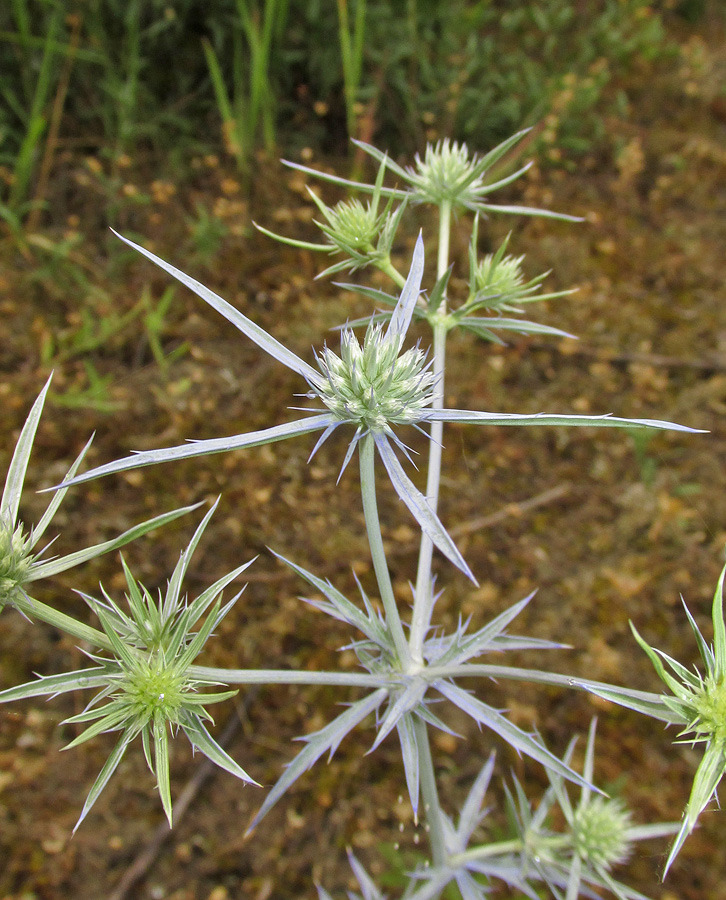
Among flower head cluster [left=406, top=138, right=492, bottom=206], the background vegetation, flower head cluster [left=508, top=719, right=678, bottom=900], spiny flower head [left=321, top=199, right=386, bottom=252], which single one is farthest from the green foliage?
flower head cluster [left=508, top=719, right=678, bottom=900]

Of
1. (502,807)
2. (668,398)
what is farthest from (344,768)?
(668,398)

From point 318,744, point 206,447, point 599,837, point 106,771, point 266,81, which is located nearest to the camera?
point 206,447

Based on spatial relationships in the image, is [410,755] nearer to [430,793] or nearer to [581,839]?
[430,793]

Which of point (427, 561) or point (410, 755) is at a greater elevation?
point (427, 561)

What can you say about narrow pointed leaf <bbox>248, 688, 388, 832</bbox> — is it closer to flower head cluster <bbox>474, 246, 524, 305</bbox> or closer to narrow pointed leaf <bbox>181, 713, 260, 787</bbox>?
narrow pointed leaf <bbox>181, 713, 260, 787</bbox>

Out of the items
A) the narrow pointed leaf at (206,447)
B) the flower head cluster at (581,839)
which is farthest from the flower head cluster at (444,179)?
the flower head cluster at (581,839)

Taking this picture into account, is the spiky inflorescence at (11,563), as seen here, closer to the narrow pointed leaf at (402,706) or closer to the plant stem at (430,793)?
the narrow pointed leaf at (402,706)

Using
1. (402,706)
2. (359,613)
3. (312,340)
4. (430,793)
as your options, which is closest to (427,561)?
(359,613)
